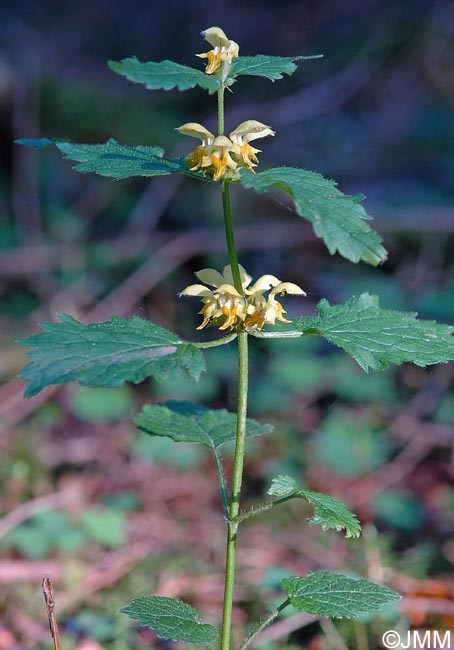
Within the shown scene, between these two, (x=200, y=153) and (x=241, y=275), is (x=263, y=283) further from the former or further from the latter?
(x=200, y=153)

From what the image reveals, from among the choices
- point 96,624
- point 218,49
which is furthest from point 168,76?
point 96,624

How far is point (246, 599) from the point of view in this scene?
93.5 inches

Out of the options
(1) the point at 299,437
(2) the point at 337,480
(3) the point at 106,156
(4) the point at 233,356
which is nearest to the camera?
(3) the point at 106,156

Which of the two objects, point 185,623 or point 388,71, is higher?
point 388,71

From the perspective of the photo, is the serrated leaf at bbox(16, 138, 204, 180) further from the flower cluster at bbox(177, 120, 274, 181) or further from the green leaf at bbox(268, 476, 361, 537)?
the green leaf at bbox(268, 476, 361, 537)

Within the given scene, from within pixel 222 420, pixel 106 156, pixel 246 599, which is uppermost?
pixel 106 156

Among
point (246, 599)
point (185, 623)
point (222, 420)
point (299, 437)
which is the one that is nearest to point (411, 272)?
point (299, 437)

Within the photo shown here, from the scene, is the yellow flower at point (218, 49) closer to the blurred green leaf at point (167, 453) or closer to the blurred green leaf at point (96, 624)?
the blurred green leaf at point (96, 624)

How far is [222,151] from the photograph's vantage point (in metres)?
1.25

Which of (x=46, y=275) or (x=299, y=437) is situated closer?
(x=299, y=437)

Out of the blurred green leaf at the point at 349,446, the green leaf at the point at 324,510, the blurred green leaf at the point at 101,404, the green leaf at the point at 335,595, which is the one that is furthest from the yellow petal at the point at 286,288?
the blurred green leaf at the point at 101,404

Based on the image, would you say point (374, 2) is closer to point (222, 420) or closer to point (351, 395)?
point (351, 395)

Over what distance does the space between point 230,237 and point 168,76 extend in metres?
0.34

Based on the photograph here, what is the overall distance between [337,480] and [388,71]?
685 cm
